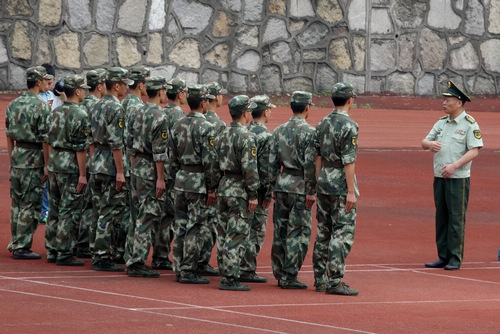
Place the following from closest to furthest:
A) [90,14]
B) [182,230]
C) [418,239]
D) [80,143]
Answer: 1. [182,230]
2. [80,143]
3. [418,239]
4. [90,14]

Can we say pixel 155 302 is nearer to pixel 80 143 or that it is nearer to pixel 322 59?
pixel 80 143

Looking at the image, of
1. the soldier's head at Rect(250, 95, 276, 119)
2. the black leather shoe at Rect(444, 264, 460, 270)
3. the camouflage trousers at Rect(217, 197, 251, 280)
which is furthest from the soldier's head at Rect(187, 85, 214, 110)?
the black leather shoe at Rect(444, 264, 460, 270)

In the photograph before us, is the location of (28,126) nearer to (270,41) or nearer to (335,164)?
(335,164)

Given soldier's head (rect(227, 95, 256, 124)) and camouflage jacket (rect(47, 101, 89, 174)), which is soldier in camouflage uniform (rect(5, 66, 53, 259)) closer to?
camouflage jacket (rect(47, 101, 89, 174))

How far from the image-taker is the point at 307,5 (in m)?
28.1

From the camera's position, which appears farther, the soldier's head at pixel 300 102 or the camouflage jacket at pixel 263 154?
the camouflage jacket at pixel 263 154

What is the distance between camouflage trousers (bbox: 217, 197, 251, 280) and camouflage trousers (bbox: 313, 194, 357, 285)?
2.26ft

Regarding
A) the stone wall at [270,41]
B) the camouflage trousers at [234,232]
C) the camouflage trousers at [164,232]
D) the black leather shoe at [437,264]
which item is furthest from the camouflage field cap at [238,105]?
the stone wall at [270,41]

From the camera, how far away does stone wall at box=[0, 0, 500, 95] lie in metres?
25.9

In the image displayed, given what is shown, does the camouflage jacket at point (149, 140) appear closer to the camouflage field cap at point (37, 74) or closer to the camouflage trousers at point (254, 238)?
the camouflage trousers at point (254, 238)

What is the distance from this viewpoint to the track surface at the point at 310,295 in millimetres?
8805

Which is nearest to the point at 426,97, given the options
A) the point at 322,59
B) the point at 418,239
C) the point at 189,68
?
the point at 322,59

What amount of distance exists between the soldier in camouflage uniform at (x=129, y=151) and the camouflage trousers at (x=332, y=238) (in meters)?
1.93

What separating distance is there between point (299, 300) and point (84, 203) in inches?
117
